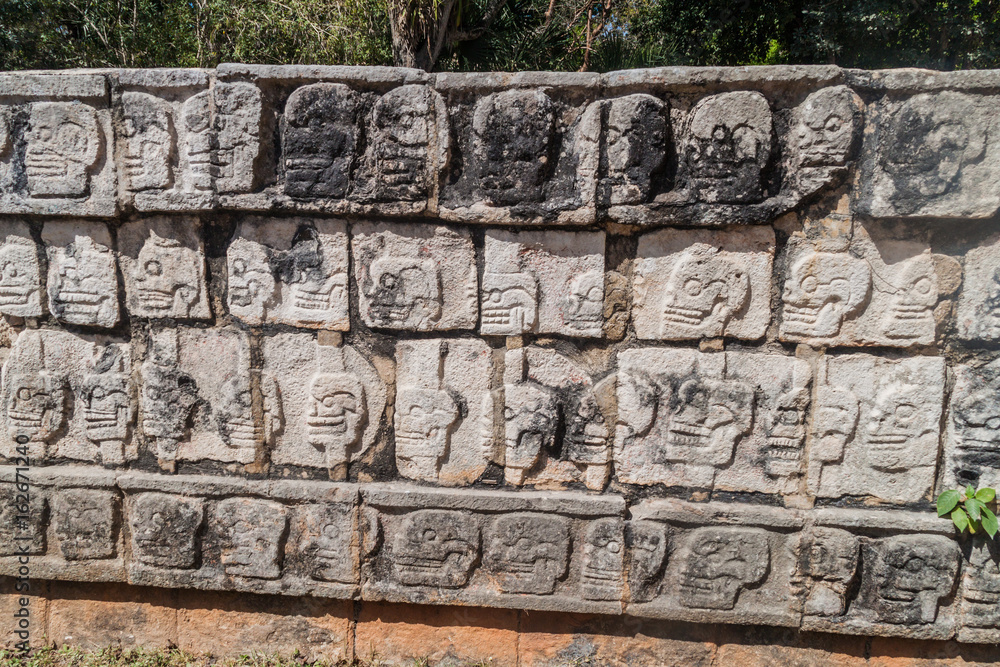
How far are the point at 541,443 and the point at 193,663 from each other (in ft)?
5.93

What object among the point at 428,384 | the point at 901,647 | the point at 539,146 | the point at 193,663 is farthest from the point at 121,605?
the point at 901,647

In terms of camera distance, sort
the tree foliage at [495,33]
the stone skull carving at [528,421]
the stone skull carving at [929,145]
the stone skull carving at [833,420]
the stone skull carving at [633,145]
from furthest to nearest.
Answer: the tree foliage at [495,33] → the stone skull carving at [528,421] → the stone skull carving at [833,420] → the stone skull carving at [633,145] → the stone skull carving at [929,145]

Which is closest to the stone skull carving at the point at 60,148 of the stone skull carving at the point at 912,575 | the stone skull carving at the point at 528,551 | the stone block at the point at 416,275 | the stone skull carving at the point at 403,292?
the stone block at the point at 416,275

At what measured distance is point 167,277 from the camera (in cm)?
251

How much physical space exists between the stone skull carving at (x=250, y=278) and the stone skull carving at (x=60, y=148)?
2.08 ft

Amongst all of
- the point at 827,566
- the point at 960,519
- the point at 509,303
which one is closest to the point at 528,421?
the point at 509,303

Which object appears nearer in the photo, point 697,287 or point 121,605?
point 697,287

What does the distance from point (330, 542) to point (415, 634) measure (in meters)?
0.55

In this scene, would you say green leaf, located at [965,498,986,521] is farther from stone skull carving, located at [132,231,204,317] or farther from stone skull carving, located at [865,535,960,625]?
stone skull carving, located at [132,231,204,317]

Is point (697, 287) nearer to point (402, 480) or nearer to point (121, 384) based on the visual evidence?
point (402, 480)

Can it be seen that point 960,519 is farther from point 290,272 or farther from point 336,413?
point 290,272

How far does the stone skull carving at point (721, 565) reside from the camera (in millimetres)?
2449

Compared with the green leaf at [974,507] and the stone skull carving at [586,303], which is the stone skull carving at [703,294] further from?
the green leaf at [974,507]

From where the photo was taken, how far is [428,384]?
2.50 m
